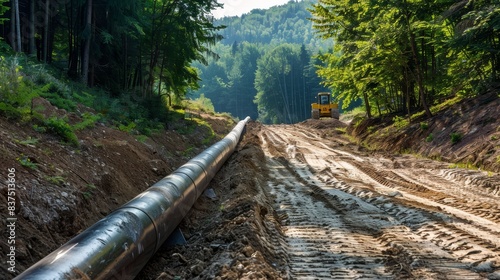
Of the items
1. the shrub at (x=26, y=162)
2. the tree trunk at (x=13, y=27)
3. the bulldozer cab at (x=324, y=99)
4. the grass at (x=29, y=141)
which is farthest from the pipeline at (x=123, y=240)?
the bulldozer cab at (x=324, y=99)

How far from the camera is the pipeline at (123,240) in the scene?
3939 millimetres

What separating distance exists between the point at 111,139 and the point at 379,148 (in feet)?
43.8

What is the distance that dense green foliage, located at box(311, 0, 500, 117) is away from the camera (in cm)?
1490

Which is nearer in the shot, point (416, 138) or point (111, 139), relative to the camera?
point (111, 139)

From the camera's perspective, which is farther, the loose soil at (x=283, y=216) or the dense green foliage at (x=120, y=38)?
the dense green foliage at (x=120, y=38)

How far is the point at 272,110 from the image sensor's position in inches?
4136

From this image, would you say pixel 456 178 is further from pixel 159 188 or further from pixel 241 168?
pixel 159 188

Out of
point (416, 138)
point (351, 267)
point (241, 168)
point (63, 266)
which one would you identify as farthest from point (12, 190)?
point (416, 138)

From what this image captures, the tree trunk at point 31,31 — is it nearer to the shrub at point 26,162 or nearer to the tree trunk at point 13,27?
the tree trunk at point 13,27

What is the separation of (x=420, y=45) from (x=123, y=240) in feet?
66.2

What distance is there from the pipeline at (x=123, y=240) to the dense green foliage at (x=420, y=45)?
11.2 m

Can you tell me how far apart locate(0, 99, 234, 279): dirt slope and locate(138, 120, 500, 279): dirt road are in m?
1.53

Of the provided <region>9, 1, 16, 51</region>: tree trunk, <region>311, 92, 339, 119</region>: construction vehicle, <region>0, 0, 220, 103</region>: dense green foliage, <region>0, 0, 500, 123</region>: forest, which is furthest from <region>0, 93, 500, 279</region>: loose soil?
<region>311, 92, 339, 119</region>: construction vehicle

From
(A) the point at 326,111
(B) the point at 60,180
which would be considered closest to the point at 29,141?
(B) the point at 60,180
